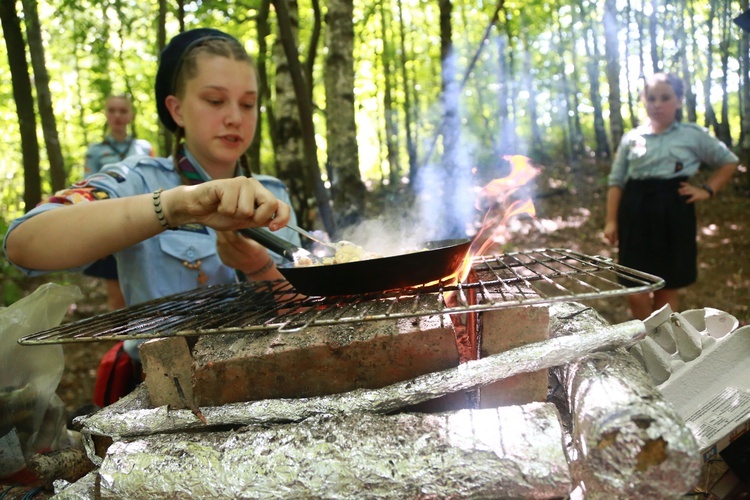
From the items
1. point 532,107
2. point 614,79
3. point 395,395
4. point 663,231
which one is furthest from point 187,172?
point 532,107

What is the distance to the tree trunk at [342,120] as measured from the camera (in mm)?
5066

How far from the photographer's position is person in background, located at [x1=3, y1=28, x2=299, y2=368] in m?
1.77

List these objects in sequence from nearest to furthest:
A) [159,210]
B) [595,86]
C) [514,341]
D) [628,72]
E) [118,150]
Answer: [514,341]
[159,210]
[118,150]
[595,86]
[628,72]

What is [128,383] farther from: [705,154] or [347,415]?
[705,154]

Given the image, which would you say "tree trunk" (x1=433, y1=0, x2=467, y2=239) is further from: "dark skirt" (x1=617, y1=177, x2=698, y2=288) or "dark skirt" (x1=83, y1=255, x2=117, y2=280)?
"dark skirt" (x1=83, y1=255, x2=117, y2=280)

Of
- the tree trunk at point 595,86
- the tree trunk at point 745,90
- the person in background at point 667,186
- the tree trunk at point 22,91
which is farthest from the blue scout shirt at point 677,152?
the tree trunk at point 595,86

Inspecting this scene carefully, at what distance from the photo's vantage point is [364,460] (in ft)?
→ 4.44

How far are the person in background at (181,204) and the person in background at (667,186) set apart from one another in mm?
3970

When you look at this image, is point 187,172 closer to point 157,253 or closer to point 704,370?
point 157,253

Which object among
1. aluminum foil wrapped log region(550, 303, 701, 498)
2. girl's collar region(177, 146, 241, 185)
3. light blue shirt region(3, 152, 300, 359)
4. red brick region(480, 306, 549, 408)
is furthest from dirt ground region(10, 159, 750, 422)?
aluminum foil wrapped log region(550, 303, 701, 498)

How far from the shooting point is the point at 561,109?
33.0 metres

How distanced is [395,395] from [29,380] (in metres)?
1.77

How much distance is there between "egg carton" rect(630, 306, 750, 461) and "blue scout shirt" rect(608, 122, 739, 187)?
3259 mm

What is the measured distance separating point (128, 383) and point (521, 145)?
2724 cm
